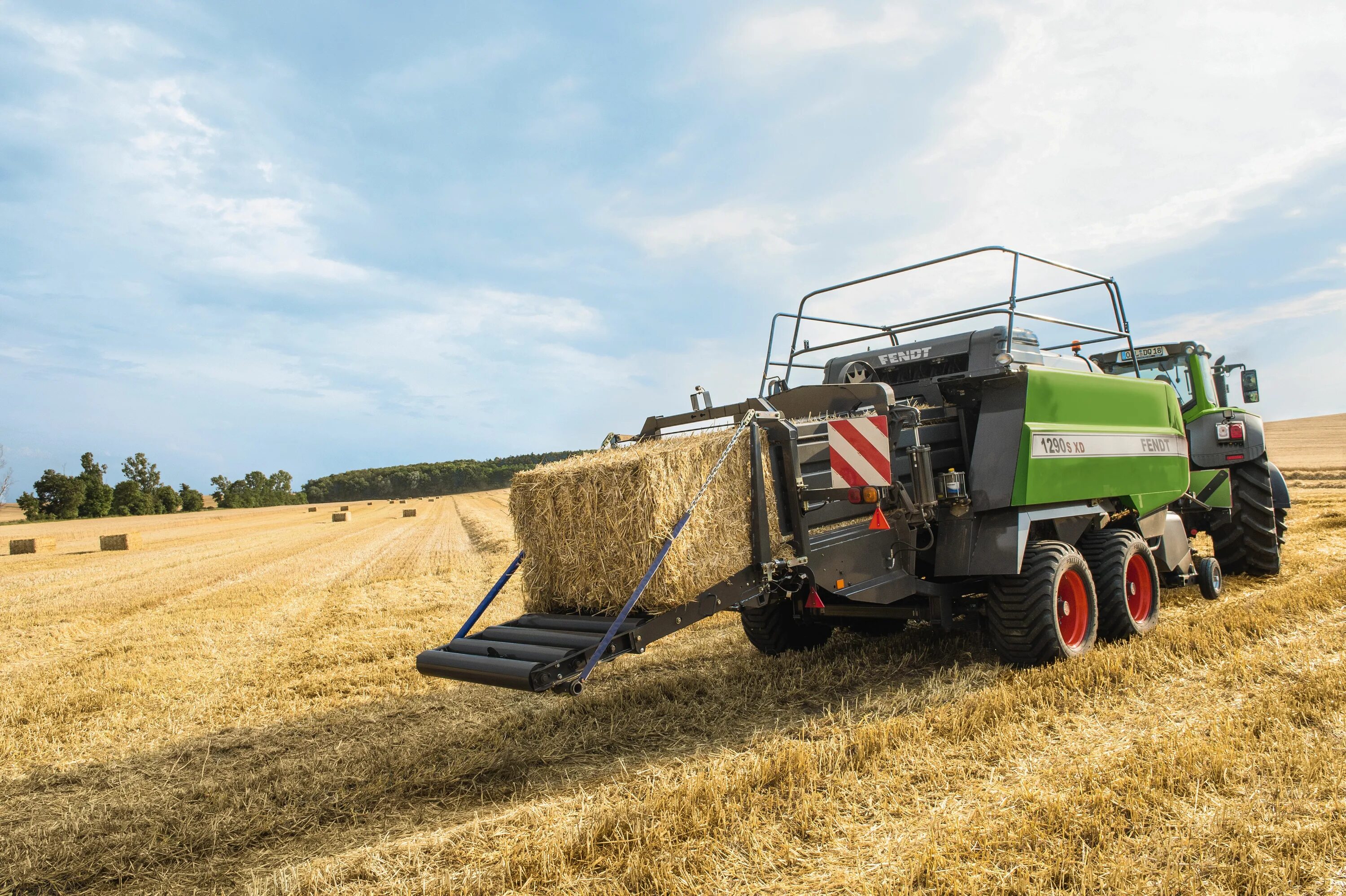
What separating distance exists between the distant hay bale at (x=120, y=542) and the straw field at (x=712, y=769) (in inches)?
776

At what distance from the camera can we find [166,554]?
20578 mm

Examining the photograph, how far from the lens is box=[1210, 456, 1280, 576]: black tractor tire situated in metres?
8.39

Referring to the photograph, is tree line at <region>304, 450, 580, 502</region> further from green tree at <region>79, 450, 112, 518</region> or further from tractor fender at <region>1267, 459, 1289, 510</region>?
tractor fender at <region>1267, 459, 1289, 510</region>

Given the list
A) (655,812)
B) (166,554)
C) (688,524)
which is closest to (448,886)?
(655,812)

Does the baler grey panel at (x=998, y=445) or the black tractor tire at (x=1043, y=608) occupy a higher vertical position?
the baler grey panel at (x=998, y=445)

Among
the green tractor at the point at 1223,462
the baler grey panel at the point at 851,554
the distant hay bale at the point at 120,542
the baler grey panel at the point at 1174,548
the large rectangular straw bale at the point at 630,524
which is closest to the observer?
the large rectangular straw bale at the point at 630,524

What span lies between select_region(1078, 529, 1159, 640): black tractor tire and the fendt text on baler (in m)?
0.01

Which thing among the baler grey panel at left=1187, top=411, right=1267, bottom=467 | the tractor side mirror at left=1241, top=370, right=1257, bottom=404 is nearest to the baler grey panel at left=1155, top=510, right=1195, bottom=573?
the baler grey panel at left=1187, top=411, right=1267, bottom=467

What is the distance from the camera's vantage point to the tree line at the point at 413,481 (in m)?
76.3

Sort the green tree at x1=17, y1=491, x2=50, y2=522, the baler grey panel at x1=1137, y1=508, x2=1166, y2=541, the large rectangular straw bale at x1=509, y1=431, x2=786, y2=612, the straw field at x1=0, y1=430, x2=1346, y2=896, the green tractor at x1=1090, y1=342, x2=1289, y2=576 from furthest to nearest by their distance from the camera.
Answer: the green tree at x1=17, y1=491, x2=50, y2=522, the green tractor at x1=1090, y1=342, x2=1289, y2=576, the baler grey panel at x1=1137, y1=508, x2=1166, y2=541, the large rectangular straw bale at x1=509, y1=431, x2=786, y2=612, the straw field at x1=0, y1=430, x2=1346, y2=896

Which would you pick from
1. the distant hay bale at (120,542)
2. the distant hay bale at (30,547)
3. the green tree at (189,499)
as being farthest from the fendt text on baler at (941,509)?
the green tree at (189,499)

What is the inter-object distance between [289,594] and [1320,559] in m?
12.6

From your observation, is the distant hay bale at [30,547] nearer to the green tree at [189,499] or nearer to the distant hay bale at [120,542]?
the distant hay bale at [120,542]

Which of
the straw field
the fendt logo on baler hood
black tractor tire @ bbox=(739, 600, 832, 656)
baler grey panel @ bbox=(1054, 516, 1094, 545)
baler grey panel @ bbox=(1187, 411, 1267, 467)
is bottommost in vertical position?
the straw field
